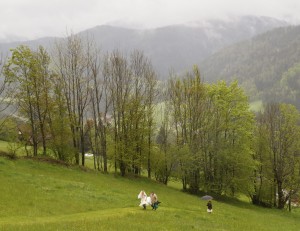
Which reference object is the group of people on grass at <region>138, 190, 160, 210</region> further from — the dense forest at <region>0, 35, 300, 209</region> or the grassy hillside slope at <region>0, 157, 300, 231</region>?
the dense forest at <region>0, 35, 300, 209</region>

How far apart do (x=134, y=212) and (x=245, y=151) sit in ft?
105

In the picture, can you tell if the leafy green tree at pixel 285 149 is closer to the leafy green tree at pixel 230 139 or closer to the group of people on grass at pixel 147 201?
the leafy green tree at pixel 230 139

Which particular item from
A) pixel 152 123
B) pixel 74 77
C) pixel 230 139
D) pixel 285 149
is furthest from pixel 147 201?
pixel 285 149

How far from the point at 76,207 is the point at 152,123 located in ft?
101

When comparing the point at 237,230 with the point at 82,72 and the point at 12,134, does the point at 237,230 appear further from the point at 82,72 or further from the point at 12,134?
the point at 12,134

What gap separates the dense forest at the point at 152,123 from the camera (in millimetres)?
56344

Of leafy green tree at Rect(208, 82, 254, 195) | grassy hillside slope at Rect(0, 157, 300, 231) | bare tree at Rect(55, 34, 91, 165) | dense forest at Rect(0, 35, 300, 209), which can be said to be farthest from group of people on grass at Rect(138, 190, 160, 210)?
bare tree at Rect(55, 34, 91, 165)

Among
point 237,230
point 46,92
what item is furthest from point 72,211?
point 46,92

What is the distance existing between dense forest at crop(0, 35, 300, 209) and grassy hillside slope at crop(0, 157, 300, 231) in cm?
1003

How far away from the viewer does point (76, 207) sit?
32.2m

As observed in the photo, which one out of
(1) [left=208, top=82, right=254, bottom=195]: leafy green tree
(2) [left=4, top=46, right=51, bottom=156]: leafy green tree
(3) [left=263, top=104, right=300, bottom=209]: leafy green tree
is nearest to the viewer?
(2) [left=4, top=46, right=51, bottom=156]: leafy green tree

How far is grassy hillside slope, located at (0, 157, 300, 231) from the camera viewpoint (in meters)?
25.2

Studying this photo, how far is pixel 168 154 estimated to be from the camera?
59.4 m

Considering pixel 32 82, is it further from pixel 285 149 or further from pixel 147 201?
pixel 285 149
